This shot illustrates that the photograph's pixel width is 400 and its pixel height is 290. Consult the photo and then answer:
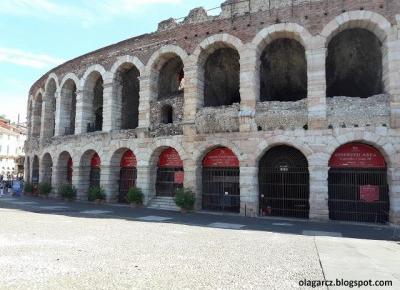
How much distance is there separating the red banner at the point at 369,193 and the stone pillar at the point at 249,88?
5391mm

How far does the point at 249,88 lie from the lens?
16.7 m

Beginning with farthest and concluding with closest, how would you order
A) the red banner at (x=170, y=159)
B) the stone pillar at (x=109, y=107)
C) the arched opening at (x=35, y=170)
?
the arched opening at (x=35, y=170) → the stone pillar at (x=109, y=107) → the red banner at (x=170, y=159)

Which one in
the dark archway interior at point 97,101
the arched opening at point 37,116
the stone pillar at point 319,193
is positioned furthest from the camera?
the arched opening at point 37,116

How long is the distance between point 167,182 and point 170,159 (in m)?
1.34

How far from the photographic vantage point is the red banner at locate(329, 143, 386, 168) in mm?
14727

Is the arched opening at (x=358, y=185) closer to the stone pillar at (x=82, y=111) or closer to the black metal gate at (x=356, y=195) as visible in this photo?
the black metal gate at (x=356, y=195)

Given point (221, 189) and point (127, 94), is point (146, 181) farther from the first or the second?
point (127, 94)

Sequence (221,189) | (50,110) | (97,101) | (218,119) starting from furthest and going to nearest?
(50,110) → (97,101) → (221,189) → (218,119)

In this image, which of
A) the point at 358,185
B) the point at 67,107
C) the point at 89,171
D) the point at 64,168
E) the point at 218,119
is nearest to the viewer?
the point at 358,185

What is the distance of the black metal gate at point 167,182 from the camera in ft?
63.5

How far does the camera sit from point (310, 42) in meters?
15.7

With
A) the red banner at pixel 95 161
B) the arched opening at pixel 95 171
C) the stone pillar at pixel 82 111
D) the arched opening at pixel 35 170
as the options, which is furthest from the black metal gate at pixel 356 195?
the arched opening at pixel 35 170

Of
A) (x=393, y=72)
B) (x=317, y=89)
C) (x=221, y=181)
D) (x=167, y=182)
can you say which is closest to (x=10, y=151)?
(x=167, y=182)

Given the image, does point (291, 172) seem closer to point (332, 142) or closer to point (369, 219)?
point (332, 142)
